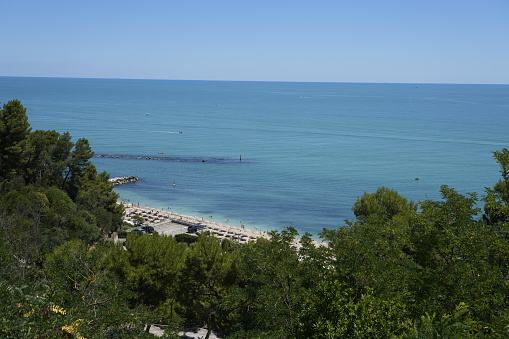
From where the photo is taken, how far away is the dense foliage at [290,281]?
8656mm

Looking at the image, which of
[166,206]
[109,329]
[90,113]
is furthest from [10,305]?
[90,113]

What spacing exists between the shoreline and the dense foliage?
54.5ft

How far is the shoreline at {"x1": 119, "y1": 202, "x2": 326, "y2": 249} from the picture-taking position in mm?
42188

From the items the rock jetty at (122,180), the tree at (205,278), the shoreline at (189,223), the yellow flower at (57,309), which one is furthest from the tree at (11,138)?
the yellow flower at (57,309)

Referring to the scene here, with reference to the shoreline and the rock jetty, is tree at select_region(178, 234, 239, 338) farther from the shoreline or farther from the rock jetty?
the rock jetty

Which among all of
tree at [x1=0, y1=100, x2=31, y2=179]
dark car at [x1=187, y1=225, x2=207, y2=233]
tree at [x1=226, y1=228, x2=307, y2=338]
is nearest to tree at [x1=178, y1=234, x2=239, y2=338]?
tree at [x1=226, y1=228, x2=307, y2=338]

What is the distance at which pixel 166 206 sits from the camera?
54438 millimetres

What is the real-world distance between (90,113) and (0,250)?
130 meters

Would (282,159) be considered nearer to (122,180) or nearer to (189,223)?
(122,180)

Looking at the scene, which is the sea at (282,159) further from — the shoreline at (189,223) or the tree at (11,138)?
the tree at (11,138)

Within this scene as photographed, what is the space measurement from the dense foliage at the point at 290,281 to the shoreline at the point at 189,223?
1661cm

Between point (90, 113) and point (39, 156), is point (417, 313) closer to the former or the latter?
point (39, 156)

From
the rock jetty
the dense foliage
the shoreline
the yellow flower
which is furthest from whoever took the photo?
the rock jetty

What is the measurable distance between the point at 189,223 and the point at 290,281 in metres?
32.4
